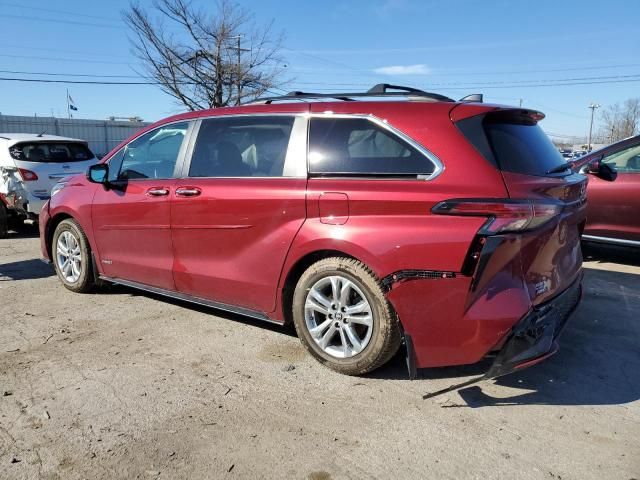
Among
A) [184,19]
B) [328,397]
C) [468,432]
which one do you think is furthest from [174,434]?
[184,19]

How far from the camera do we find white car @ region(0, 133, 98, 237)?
28.2 feet

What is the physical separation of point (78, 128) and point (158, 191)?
2696 centimetres

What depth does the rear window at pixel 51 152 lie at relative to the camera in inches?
346

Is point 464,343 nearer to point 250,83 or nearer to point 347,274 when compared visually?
point 347,274

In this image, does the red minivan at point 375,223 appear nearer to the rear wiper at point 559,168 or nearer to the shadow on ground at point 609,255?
→ the rear wiper at point 559,168

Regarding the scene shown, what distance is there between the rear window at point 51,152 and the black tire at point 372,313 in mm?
7165

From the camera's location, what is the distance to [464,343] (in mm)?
3029

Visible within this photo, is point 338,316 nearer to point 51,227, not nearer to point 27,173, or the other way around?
point 51,227

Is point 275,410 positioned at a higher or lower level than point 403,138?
lower

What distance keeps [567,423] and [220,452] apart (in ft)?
6.21

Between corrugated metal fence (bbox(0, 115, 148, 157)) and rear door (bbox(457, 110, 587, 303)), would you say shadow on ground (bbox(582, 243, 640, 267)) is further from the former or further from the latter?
corrugated metal fence (bbox(0, 115, 148, 157))

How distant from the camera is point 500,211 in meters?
2.92

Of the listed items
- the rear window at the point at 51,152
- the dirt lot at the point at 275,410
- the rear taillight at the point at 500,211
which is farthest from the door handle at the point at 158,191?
the rear window at the point at 51,152

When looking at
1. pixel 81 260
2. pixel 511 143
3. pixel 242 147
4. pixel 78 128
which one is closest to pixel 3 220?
pixel 81 260
